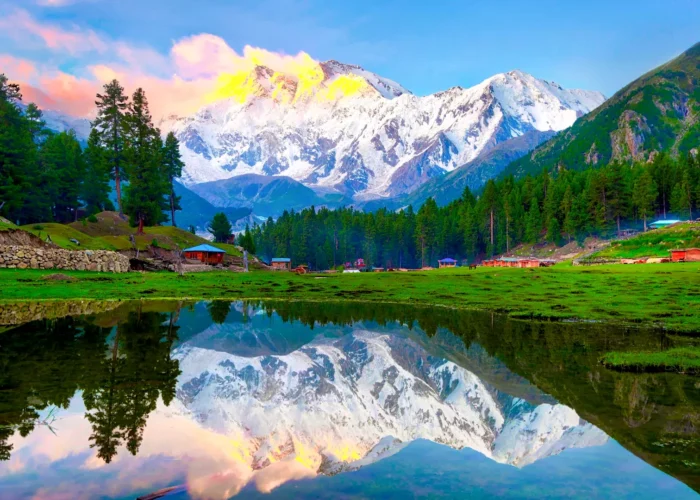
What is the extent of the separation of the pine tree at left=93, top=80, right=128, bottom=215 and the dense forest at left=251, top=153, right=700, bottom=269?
77.3 meters

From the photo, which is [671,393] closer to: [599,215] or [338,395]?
[338,395]

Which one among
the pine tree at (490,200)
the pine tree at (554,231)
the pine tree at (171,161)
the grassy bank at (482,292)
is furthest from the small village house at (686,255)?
the pine tree at (171,161)

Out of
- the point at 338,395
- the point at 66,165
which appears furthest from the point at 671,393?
the point at 66,165

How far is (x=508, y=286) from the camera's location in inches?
2344

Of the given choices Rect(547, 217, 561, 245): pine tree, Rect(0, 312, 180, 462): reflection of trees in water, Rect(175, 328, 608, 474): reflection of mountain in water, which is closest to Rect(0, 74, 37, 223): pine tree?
Rect(0, 312, 180, 462): reflection of trees in water

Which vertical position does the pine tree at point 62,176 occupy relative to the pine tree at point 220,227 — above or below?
above

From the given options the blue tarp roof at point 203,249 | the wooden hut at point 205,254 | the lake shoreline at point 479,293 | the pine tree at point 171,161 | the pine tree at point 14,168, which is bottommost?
the lake shoreline at point 479,293

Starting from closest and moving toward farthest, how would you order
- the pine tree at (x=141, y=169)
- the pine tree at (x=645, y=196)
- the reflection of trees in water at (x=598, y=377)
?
the reflection of trees in water at (x=598, y=377) → the pine tree at (x=141, y=169) → the pine tree at (x=645, y=196)

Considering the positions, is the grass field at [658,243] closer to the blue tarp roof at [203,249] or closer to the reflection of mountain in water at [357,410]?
the blue tarp roof at [203,249]

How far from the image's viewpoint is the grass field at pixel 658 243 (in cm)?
9994

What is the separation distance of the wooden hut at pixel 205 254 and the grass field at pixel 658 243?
76.3m

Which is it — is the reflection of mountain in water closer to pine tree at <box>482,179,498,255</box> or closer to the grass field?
the grass field

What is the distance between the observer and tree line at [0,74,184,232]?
265ft

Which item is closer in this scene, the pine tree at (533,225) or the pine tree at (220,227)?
the pine tree at (220,227)
